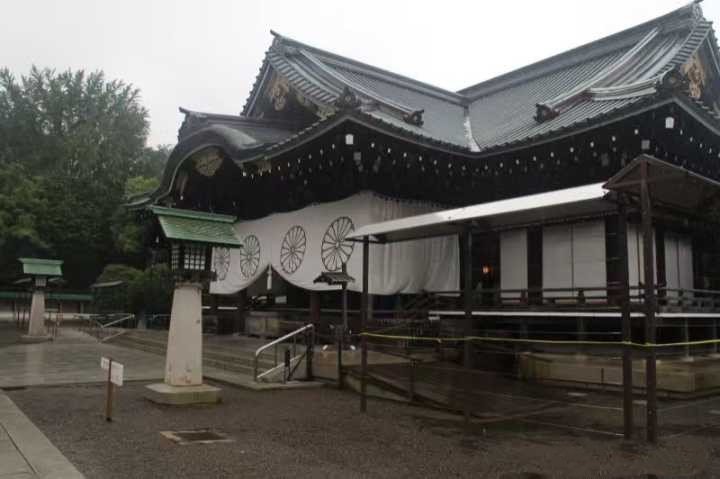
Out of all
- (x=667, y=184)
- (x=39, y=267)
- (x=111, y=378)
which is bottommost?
(x=111, y=378)

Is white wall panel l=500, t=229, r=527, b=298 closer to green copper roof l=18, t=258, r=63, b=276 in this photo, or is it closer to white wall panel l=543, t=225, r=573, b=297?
white wall panel l=543, t=225, r=573, b=297

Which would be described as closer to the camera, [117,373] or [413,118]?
[117,373]

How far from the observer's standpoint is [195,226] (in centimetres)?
1010

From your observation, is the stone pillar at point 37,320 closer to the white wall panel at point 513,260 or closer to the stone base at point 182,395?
the stone base at point 182,395

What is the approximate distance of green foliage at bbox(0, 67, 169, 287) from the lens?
3688cm

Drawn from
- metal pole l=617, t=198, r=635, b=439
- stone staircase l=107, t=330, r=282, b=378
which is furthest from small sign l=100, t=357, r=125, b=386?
metal pole l=617, t=198, r=635, b=439

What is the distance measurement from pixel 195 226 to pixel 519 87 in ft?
46.3

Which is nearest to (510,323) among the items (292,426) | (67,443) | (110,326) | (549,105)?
(549,105)

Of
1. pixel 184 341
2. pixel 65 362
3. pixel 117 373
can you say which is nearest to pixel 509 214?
pixel 184 341

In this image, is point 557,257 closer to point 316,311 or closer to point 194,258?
point 316,311

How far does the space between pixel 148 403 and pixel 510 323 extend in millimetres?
7566

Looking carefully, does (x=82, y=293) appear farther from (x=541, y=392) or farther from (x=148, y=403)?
(x=541, y=392)

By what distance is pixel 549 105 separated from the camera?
14.3 m

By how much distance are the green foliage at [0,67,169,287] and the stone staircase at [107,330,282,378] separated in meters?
15.5
